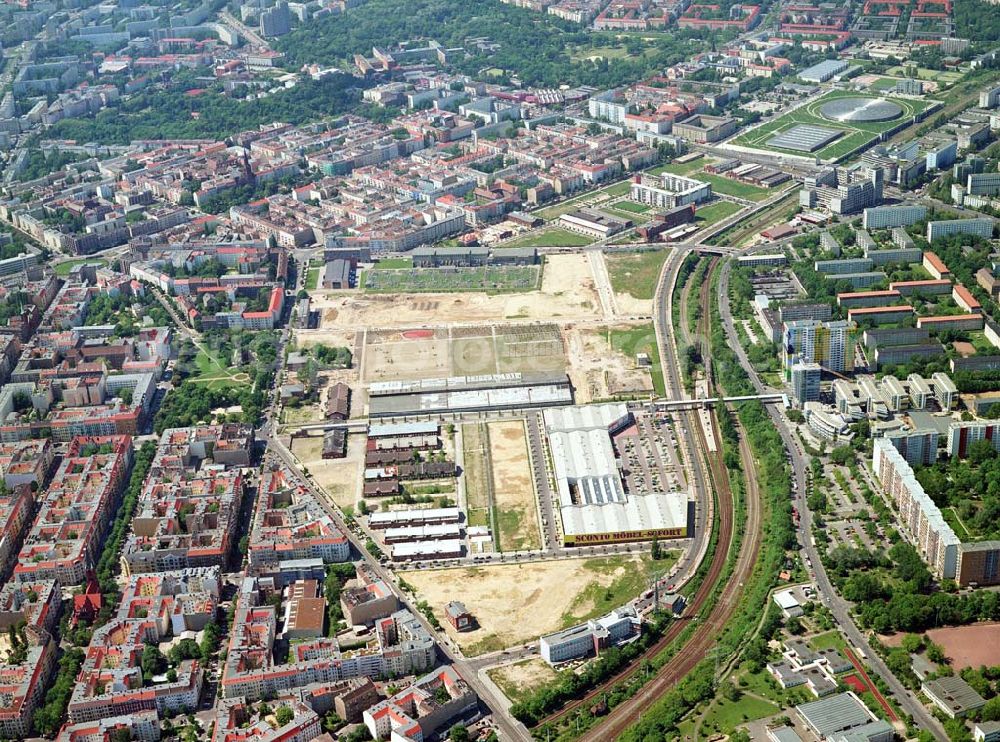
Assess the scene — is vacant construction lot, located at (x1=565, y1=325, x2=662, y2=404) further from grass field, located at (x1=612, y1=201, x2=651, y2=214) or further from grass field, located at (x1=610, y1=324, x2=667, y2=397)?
grass field, located at (x1=612, y1=201, x2=651, y2=214)

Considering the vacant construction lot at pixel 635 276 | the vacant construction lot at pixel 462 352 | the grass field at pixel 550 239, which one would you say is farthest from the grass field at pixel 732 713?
the grass field at pixel 550 239

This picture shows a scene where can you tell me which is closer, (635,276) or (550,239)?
(635,276)

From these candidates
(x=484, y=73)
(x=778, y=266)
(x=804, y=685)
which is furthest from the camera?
(x=484, y=73)

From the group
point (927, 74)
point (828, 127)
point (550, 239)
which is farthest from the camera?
point (927, 74)

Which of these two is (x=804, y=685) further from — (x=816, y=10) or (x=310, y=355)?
(x=816, y=10)

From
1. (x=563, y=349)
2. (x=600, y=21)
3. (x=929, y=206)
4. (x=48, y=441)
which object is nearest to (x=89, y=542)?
(x=48, y=441)

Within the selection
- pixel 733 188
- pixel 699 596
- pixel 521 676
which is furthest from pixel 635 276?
pixel 521 676

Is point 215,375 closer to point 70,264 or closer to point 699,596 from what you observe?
point 70,264
